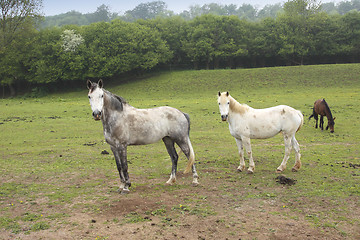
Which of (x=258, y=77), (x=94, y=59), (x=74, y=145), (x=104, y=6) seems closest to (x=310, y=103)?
(x=258, y=77)

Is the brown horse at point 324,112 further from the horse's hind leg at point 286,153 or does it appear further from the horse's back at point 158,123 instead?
the horse's back at point 158,123

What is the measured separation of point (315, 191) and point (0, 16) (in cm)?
5788

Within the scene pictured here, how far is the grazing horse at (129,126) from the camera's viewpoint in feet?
28.0

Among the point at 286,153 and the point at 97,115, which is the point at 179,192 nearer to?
the point at 97,115

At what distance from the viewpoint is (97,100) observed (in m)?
8.08

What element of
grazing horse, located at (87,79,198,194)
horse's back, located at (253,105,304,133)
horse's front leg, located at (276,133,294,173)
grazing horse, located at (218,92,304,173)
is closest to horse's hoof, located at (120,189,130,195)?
grazing horse, located at (87,79,198,194)

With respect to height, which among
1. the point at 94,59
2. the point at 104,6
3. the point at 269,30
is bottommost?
the point at 94,59

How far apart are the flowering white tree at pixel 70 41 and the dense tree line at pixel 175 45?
9 cm

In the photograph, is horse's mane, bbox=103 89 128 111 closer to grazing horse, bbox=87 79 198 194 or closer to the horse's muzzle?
grazing horse, bbox=87 79 198 194

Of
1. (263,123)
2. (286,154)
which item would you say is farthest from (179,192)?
(286,154)

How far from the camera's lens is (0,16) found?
169ft

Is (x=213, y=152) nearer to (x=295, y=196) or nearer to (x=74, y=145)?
(x=295, y=196)

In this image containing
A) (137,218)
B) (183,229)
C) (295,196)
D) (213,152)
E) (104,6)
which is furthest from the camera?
(104,6)

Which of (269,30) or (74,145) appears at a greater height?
(269,30)
